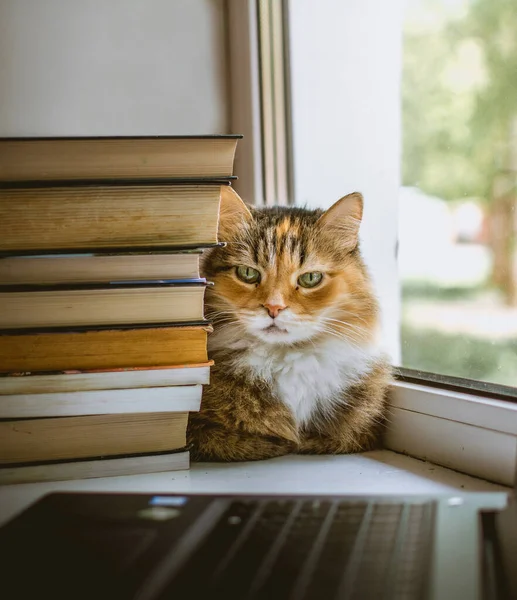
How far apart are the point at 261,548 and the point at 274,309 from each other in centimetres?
56

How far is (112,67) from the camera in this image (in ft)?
4.78

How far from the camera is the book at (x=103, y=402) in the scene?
942mm

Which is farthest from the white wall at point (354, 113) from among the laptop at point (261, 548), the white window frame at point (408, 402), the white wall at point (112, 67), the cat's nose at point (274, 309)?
the laptop at point (261, 548)

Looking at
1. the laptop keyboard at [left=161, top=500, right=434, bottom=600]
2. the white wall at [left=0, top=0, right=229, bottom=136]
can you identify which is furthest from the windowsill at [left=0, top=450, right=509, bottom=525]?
the white wall at [left=0, top=0, right=229, bottom=136]

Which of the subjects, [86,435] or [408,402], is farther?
[408,402]

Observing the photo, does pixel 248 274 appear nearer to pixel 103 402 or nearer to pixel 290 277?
pixel 290 277

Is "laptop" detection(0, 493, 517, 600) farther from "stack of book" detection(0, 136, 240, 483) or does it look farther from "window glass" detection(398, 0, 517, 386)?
"window glass" detection(398, 0, 517, 386)

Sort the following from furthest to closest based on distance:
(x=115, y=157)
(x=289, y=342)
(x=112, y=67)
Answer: (x=112, y=67)
(x=289, y=342)
(x=115, y=157)

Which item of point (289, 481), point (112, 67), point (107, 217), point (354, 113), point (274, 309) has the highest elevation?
point (112, 67)

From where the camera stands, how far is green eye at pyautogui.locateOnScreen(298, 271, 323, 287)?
3.97 feet

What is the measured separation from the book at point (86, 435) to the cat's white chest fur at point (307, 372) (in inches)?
7.5

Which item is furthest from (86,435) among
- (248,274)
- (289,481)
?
(248,274)

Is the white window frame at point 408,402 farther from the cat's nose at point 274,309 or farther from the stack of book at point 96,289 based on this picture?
the stack of book at point 96,289

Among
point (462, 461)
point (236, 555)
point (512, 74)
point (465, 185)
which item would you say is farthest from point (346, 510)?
point (465, 185)
